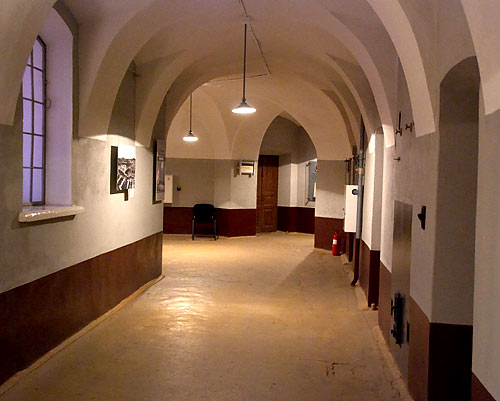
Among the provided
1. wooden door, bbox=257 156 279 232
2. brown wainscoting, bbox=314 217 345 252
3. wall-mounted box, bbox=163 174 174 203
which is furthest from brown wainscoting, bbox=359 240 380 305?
wooden door, bbox=257 156 279 232

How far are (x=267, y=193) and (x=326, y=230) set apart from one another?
11.7 feet

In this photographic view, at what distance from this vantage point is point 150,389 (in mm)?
3645

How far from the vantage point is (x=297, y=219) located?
46.5ft

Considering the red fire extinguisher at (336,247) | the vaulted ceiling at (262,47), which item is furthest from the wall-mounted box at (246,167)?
the vaulted ceiling at (262,47)

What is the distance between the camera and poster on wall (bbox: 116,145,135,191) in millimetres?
5746

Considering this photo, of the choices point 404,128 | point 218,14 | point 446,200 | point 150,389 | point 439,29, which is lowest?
point 150,389

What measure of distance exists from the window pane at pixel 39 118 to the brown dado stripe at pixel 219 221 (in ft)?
26.8

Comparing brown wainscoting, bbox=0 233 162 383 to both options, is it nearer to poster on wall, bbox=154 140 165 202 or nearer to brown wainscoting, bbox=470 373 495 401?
poster on wall, bbox=154 140 165 202

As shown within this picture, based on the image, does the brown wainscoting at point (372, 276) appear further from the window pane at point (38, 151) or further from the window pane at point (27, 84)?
the window pane at point (27, 84)

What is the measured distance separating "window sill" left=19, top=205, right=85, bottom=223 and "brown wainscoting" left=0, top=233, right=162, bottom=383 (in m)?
0.49

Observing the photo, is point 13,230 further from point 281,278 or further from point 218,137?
point 218,137

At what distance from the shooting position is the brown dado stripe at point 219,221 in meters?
12.6

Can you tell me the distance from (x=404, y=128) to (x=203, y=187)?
8724 millimetres

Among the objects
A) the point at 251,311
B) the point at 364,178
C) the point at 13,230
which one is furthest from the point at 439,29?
the point at 364,178
